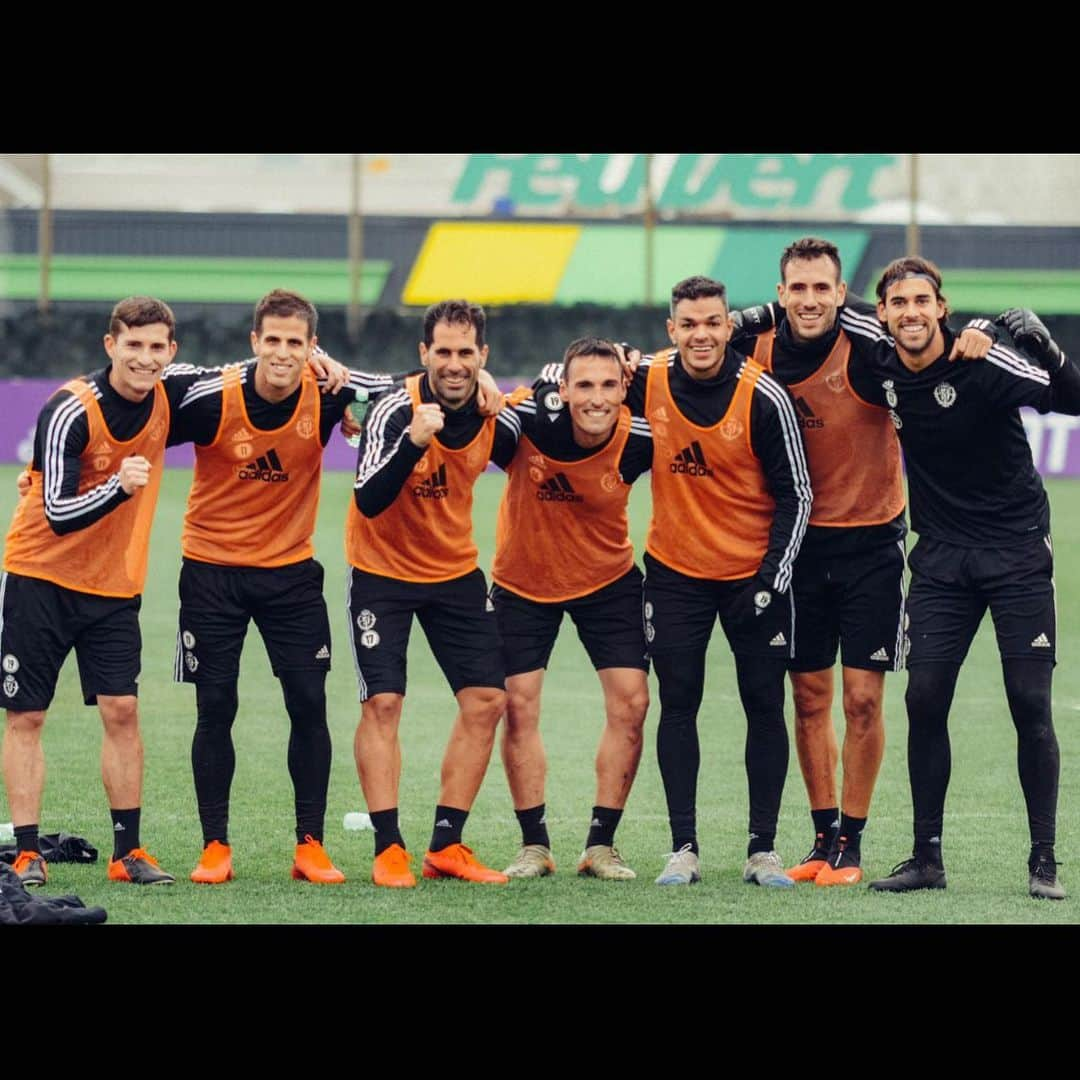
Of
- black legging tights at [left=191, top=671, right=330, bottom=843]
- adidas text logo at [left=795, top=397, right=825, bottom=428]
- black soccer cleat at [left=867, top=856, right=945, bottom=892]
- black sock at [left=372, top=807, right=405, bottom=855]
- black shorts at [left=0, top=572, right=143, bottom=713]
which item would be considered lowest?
black soccer cleat at [left=867, top=856, right=945, bottom=892]

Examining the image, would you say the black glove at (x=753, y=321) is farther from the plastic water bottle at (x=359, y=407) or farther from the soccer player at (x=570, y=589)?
the plastic water bottle at (x=359, y=407)

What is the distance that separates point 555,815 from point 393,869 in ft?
5.68

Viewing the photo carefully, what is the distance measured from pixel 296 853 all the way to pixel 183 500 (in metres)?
15.0

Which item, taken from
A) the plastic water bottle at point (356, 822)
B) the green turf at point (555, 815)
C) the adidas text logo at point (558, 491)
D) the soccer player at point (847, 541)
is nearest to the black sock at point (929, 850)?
the green turf at point (555, 815)

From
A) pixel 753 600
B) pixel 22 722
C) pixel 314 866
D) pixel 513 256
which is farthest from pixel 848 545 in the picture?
pixel 513 256

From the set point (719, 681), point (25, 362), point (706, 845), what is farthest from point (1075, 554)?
point (25, 362)

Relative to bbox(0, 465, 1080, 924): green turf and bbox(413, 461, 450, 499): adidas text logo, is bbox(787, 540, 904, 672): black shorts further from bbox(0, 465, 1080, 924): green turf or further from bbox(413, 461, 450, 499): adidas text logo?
bbox(413, 461, 450, 499): adidas text logo

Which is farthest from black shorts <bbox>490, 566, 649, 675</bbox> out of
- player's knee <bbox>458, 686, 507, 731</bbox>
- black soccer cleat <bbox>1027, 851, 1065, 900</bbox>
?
black soccer cleat <bbox>1027, 851, 1065, 900</bbox>

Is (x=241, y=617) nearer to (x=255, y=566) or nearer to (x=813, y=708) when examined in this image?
(x=255, y=566)

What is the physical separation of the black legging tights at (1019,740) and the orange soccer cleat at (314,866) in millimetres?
2106

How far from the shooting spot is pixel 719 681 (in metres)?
12.8

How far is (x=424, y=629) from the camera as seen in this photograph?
757cm

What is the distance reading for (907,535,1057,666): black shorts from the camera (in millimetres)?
7273

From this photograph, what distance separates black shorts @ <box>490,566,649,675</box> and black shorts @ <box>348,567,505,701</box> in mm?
210
